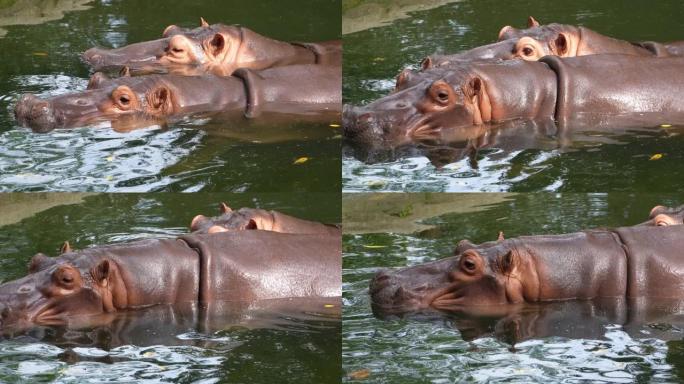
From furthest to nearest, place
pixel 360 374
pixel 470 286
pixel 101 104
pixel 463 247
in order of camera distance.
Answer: pixel 101 104 → pixel 463 247 → pixel 470 286 → pixel 360 374

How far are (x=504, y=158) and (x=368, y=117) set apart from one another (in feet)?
3.18

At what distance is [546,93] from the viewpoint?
29.3 feet

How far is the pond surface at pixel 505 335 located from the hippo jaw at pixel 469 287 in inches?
4.3

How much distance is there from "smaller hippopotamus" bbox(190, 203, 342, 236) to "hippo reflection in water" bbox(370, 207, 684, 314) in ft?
3.29

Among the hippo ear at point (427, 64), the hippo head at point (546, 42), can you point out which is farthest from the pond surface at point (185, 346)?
the hippo head at point (546, 42)

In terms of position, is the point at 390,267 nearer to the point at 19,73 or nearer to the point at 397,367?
the point at 397,367

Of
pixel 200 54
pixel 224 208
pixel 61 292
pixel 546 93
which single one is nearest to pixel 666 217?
pixel 546 93

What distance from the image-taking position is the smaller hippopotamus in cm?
806

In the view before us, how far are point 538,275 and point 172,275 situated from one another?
2.12m

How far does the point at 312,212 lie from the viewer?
28.7ft

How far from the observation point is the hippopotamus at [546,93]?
8.63 m

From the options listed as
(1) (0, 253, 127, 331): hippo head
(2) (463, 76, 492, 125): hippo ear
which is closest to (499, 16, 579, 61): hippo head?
(2) (463, 76, 492, 125): hippo ear

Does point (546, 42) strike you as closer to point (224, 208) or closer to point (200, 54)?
point (200, 54)

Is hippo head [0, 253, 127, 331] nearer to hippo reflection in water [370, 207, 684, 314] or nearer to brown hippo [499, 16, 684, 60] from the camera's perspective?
hippo reflection in water [370, 207, 684, 314]
